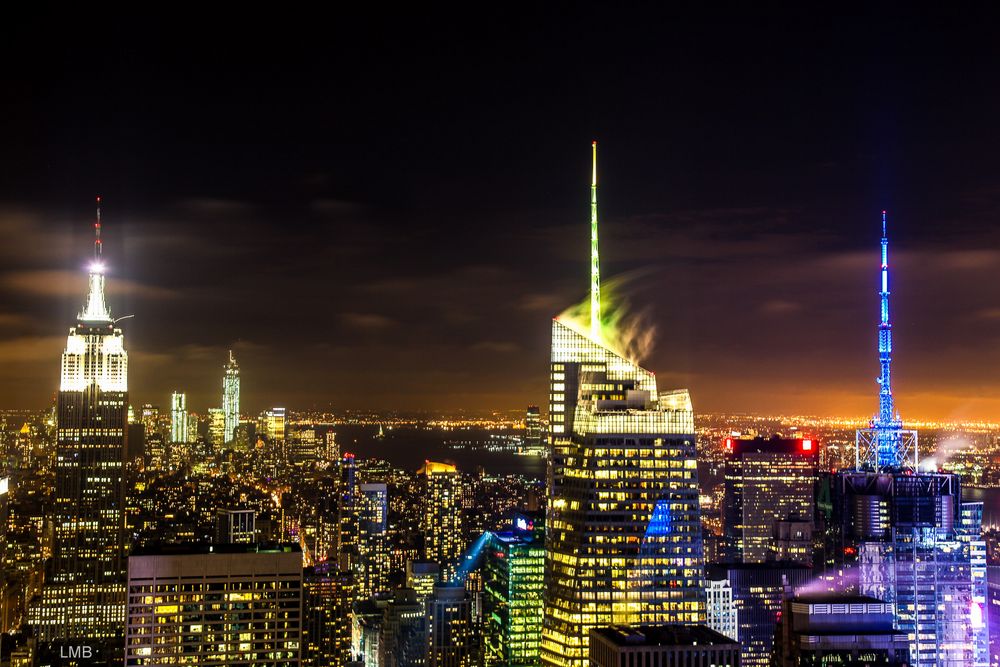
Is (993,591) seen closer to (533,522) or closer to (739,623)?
(739,623)

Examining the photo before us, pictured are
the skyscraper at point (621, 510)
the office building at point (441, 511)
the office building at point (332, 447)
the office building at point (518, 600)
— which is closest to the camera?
the skyscraper at point (621, 510)

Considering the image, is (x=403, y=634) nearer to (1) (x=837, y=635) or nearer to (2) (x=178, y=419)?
(2) (x=178, y=419)

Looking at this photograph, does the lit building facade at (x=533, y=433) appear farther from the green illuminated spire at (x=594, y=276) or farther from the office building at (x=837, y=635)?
the office building at (x=837, y=635)

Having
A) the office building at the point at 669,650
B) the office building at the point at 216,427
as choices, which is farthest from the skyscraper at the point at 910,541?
the office building at the point at 216,427

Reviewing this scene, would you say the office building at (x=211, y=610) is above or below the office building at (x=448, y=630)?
above

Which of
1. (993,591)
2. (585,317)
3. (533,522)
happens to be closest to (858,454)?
(993,591)

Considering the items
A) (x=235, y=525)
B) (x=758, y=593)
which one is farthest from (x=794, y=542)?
(x=235, y=525)

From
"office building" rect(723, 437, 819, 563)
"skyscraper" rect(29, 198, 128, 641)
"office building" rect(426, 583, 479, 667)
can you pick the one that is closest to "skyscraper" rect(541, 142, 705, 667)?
"office building" rect(426, 583, 479, 667)
